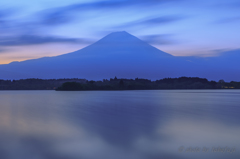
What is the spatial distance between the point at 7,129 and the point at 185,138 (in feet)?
21.1

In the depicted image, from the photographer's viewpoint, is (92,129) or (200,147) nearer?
(200,147)

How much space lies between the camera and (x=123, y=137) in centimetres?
799

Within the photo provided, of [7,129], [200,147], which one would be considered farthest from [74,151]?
[7,129]

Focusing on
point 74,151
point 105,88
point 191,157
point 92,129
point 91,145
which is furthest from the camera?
point 105,88

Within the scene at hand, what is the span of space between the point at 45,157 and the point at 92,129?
3.91 m

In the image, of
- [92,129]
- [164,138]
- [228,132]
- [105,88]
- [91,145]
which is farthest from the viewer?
[105,88]

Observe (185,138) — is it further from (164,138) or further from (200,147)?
(200,147)

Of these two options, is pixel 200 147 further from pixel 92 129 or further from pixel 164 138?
pixel 92 129

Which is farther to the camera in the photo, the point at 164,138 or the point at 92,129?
the point at 92,129

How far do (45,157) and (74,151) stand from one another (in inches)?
28.6

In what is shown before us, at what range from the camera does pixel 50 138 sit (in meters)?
7.91

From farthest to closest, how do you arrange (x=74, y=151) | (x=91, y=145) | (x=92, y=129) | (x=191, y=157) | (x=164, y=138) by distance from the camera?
(x=92, y=129), (x=164, y=138), (x=91, y=145), (x=74, y=151), (x=191, y=157)

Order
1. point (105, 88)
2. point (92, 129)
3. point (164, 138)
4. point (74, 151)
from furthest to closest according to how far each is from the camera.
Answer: point (105, 88), point (92, 129), point (164, 138), point (74, 151)

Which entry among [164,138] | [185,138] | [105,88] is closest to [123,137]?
[164,138]
